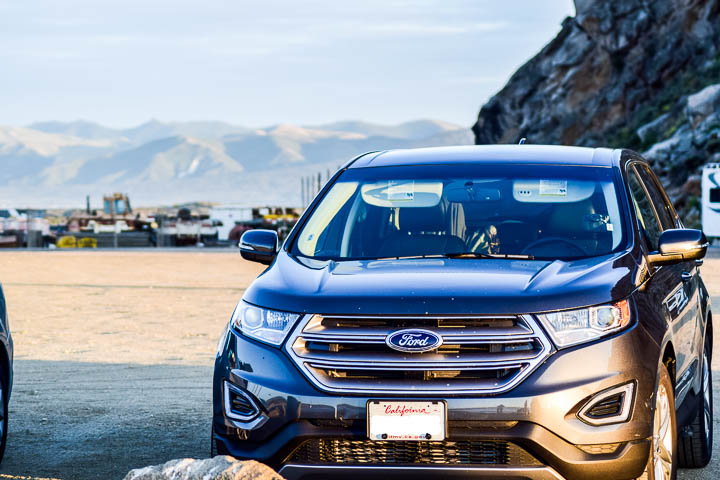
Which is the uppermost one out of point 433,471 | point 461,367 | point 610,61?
point 610,61

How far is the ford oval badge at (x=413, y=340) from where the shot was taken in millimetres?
4548

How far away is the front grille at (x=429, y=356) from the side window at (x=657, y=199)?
2383 millimetres

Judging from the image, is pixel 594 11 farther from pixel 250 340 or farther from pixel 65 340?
pixel 250 340

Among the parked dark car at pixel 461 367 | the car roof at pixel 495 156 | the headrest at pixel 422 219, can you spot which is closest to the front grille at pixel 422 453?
the parked dark car at pixel 461 367

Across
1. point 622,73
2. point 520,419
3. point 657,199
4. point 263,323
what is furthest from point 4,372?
point 622,73

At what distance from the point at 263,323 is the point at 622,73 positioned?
6082 centimetres

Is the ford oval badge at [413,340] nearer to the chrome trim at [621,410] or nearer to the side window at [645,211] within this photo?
the chrome trim at [621,410]

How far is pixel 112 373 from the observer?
10797 millimetres

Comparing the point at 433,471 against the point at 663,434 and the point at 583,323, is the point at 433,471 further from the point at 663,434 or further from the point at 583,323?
the point at 663,434

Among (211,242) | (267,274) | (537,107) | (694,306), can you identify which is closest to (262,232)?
(267,274)

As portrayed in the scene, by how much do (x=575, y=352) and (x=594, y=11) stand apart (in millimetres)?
62380

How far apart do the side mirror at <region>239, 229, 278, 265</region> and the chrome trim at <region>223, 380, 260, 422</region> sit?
1260mm

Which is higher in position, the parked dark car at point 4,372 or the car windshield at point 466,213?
the car windshield at point 466,213

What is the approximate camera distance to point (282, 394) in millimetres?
4680
